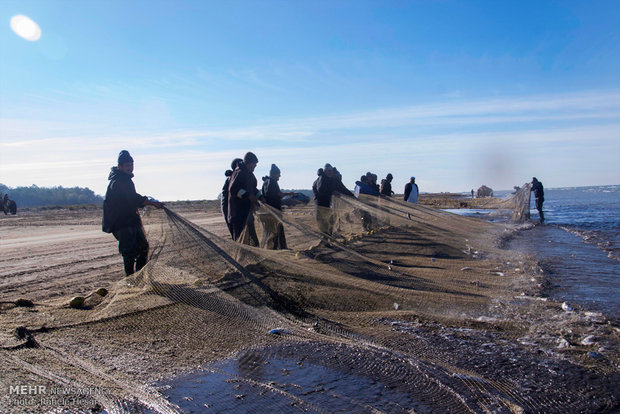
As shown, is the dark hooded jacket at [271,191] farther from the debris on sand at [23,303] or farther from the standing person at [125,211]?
the debris on sand at [23,303]

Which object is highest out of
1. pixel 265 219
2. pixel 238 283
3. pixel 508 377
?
pixel 265 219

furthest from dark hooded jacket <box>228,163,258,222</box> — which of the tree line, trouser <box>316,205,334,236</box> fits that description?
the tree line

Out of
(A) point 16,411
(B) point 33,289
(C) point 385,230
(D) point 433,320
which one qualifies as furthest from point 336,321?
(C) point 385,230

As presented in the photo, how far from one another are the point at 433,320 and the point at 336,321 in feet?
3.17

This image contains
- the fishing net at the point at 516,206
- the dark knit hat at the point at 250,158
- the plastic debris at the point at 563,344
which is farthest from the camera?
the fishing net at the point at 516,206

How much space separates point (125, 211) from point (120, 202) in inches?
4.7

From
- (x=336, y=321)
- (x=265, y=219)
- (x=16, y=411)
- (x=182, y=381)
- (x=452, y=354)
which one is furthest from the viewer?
(x=265, y=219)

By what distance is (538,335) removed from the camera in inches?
162

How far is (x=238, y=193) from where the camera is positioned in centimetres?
670

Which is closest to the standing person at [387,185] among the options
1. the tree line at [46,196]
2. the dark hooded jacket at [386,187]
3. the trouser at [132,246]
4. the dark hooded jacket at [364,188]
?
the dark hooded jacket at [386,187]

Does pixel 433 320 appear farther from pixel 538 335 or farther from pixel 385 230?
pixel 385 230

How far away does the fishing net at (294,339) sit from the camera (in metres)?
2.89

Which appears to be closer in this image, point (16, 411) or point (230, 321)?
point (16, 411)

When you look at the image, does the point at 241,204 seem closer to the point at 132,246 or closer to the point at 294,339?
the point at 132,246
